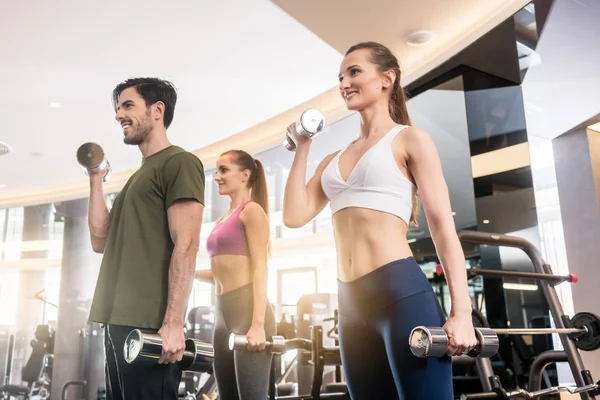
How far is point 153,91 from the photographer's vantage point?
1789mm

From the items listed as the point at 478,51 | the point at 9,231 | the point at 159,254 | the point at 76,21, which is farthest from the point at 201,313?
the point at 159,254

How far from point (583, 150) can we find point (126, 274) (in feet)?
13.2

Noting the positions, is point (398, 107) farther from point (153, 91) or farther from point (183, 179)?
point (153, 91)

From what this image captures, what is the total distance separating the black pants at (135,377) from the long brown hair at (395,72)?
2.56ft

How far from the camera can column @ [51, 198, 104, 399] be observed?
7359mm

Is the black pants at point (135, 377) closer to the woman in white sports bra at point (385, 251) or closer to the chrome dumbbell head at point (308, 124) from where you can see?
the woman in white sports bra at point (385, 251)

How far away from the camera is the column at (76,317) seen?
7359 millimetres

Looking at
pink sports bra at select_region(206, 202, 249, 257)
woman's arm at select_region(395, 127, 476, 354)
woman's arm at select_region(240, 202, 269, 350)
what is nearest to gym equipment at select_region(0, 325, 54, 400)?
pink sports bra at select_region(206, 202, 249, 257)

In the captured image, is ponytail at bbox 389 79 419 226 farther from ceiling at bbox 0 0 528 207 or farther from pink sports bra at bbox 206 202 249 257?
ceiling at bbox 0 0 528 207

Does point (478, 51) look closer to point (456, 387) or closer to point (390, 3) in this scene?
point (390, 3)

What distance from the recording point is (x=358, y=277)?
1325 millimetres

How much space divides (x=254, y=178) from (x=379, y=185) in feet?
4.76

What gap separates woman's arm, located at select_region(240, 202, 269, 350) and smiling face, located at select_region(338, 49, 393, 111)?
0.98 metres

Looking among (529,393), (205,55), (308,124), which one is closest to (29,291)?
(205,55)
